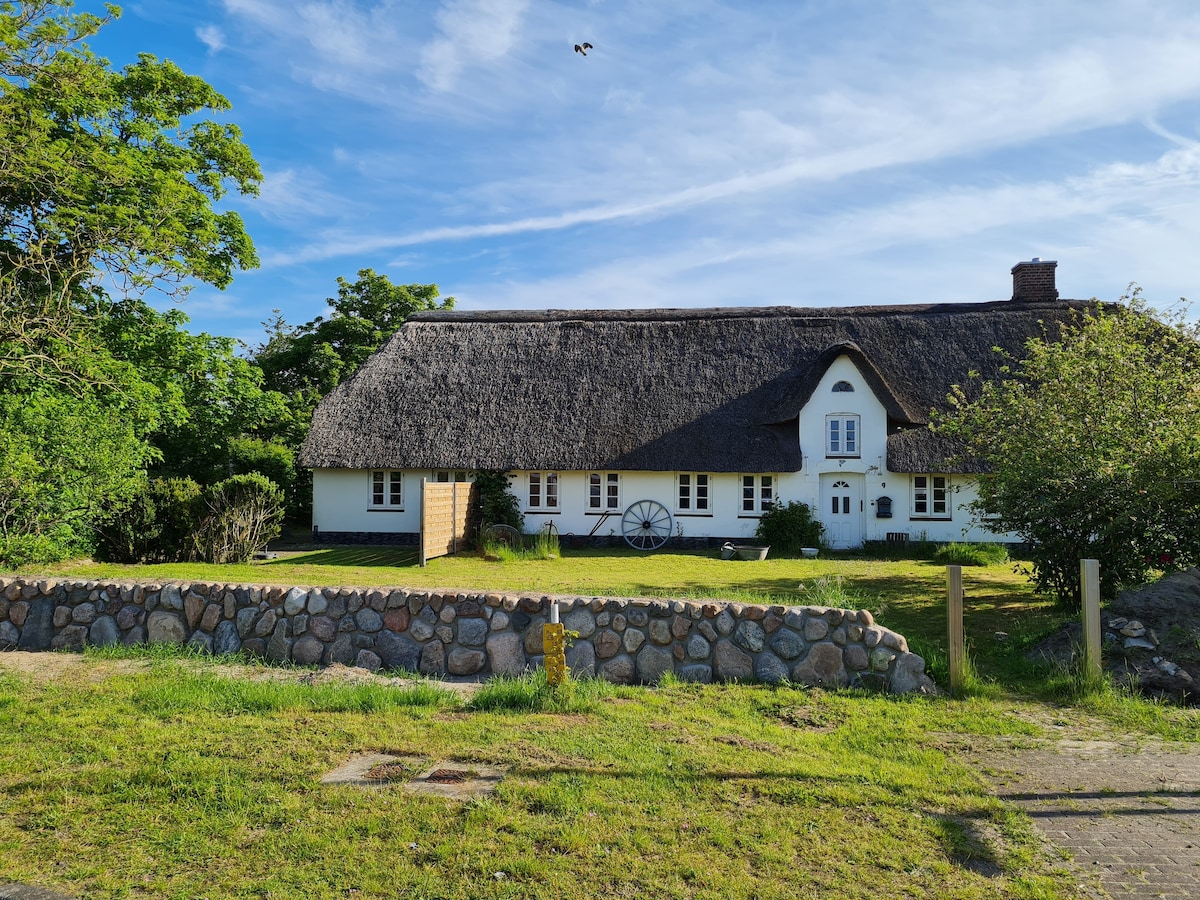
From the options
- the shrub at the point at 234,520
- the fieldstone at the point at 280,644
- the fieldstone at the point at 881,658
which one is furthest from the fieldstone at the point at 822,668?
the shrub at the point at 234,520

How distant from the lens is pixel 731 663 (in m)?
6.91

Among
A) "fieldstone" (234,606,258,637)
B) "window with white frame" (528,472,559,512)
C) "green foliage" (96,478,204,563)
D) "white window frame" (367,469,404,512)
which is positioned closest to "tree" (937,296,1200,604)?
"fieldstone" (234,606,258,637)

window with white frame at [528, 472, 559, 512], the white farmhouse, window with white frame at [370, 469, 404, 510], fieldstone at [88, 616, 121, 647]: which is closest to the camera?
fieldstone at [88, 616, 121, 647]

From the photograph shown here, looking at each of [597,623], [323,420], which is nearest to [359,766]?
[597,623]

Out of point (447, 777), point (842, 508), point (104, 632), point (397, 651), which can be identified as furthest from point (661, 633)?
point (842, 508)

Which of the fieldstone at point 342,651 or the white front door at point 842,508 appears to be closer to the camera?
the fieldstone at point 342,651

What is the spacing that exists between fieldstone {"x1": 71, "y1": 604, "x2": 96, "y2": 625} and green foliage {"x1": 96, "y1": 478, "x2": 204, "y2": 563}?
24.3 ft

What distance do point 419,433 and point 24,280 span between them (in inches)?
356

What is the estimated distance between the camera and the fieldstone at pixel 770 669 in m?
6.81

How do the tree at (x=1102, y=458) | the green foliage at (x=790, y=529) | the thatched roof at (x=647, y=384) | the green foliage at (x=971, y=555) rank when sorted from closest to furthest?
the tree at (x=1102, y=458)
the green foliage at (x=971, y=555)
the green foliage at (x=790, y=529)
the thatched roof at (x=647, y=384)

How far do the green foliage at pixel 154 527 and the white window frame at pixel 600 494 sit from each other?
9.37 m

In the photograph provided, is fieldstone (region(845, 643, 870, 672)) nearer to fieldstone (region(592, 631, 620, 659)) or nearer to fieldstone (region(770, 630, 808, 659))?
fieldstone (region(770, 630, 808, 659))

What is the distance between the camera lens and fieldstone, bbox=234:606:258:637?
7.55 meters

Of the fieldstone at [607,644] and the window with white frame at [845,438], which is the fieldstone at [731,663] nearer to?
the fieldstone at [607,644]
